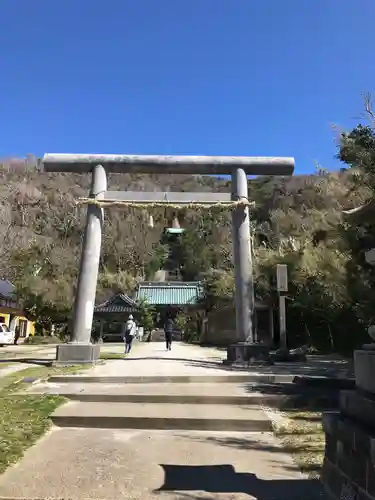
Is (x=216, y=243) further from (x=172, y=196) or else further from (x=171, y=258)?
(x=172, y=196)

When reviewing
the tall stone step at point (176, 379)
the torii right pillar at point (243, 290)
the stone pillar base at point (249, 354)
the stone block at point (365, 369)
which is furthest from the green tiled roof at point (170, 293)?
the stone block at point (365, 369)

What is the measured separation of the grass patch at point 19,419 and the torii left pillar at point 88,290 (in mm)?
2680

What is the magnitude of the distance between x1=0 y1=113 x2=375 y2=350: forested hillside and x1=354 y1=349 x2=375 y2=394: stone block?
8.19m

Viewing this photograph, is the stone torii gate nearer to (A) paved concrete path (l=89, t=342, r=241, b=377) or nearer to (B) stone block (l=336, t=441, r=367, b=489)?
(A) paved concrete path (l=89, t=342, r=241, b=377)

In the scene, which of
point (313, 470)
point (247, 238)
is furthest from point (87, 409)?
point (247, 238)

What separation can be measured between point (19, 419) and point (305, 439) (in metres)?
3.43

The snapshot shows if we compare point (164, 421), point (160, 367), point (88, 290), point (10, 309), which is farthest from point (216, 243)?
point (164, 421)

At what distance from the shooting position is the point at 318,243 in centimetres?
1775

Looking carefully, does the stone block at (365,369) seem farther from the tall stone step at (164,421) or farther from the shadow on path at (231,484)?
the tall stone step at (164,421)

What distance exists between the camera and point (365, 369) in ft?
9.63

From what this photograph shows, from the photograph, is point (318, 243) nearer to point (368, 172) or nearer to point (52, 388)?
point (368, 172)

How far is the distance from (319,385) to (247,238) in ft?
16.7

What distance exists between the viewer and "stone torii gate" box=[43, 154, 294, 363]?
35.5 ft

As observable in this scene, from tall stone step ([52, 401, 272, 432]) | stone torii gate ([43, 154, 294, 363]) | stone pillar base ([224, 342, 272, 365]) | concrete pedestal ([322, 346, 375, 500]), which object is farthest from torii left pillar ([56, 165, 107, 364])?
concrete pedestal ([322, 346, 375, 500])
